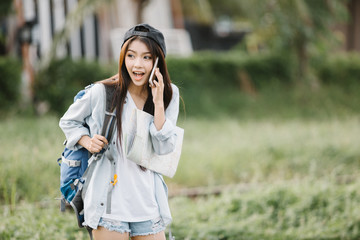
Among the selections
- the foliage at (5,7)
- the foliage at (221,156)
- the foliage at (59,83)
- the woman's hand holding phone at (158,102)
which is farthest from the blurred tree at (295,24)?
the woman's hand holding phone at (158,102)

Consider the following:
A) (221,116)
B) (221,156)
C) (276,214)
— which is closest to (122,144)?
(276,214)

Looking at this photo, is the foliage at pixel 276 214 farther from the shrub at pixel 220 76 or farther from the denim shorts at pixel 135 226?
the shrub at pixel 220 76

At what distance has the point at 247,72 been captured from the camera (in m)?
14.7

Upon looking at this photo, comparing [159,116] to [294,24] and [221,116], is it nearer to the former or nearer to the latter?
[221,116]

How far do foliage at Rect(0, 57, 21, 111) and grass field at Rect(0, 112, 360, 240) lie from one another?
69.0 inches

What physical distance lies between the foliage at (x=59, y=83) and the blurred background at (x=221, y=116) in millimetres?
27

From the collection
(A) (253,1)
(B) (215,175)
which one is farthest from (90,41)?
(B) (215,175)

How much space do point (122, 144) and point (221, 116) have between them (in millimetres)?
9900

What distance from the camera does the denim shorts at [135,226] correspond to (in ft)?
7.87

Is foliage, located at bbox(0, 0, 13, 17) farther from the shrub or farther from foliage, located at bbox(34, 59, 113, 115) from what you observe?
the shrub

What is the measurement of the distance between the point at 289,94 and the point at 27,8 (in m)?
9.00

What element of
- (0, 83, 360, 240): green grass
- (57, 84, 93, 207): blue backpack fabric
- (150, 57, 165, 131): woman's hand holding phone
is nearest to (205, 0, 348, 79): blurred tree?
(0, 83, 360, 240): green grass

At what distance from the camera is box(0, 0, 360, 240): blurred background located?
4617 millimetres

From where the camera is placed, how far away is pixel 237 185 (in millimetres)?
6211
